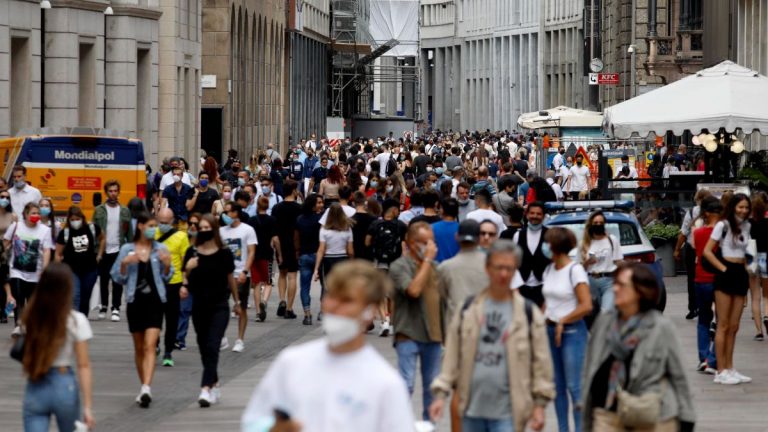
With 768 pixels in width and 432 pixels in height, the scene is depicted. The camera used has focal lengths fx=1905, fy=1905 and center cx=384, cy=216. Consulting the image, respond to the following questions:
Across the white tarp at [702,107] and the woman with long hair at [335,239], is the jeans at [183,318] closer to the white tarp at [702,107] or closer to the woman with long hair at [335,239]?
the woman with long hair at [335,239]

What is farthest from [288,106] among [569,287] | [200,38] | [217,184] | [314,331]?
[569,287]

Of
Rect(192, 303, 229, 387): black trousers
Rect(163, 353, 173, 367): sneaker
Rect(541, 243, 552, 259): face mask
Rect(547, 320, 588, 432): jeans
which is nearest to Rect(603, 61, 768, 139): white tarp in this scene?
Rect(163, 353, 173, 367): sneaker

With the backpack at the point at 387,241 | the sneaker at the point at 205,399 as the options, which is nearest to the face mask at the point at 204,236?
the sneaker at the point at 205,399

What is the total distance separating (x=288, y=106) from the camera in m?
73.9

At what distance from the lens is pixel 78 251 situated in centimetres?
1975

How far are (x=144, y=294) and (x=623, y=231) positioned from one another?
6089 mm

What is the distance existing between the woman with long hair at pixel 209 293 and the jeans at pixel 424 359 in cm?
252

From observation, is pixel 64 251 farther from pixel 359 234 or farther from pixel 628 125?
pixel 628 125

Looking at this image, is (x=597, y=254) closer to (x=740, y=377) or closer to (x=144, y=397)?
(x=740, y=377)

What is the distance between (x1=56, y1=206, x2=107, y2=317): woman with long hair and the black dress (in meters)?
4.43

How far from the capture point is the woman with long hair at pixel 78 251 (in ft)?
64.6

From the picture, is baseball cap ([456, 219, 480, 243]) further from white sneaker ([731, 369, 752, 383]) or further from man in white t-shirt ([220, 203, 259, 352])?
man in white t-shirt ([220, 203, 259, 352])

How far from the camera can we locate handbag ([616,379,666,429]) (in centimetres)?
895

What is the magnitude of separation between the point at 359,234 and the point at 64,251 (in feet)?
10.7
